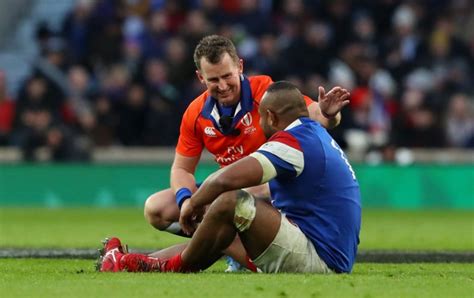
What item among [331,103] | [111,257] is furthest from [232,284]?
[331,103]

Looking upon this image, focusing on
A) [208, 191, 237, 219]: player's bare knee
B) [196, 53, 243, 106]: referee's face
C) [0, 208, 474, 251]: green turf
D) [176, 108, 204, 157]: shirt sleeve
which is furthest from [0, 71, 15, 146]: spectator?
[208, 191, 237, 219]: player's bare knee

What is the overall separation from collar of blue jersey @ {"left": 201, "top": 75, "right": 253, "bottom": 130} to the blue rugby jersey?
153cm

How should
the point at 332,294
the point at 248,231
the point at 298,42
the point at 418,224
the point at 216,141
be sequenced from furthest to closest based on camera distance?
the point at 298,42 → the point at 418,224 → the point at 216,141 → the point at 248,231 → the point at 332,294

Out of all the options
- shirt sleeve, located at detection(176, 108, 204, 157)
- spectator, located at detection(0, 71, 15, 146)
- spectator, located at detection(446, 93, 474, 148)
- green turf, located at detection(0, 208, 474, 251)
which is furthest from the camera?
spectator, located at detection(0, 71, 15, 146)

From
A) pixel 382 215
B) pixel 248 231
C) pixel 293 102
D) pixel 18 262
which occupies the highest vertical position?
pixel 293 102

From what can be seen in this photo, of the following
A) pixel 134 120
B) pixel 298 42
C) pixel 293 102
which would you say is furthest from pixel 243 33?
pixel 293 102

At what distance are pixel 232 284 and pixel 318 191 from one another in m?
1.01

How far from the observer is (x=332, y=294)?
801cm

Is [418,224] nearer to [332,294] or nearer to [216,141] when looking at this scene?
[216,141]

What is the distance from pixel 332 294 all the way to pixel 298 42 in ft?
54.6

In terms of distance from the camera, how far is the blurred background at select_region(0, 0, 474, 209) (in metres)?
22.8

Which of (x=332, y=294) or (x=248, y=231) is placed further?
(x=248, y=231)

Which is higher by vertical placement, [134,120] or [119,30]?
[119,30]

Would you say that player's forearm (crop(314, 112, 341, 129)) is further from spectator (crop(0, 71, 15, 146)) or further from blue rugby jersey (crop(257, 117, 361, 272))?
spectator (crop(0, 71, 15, 146))
